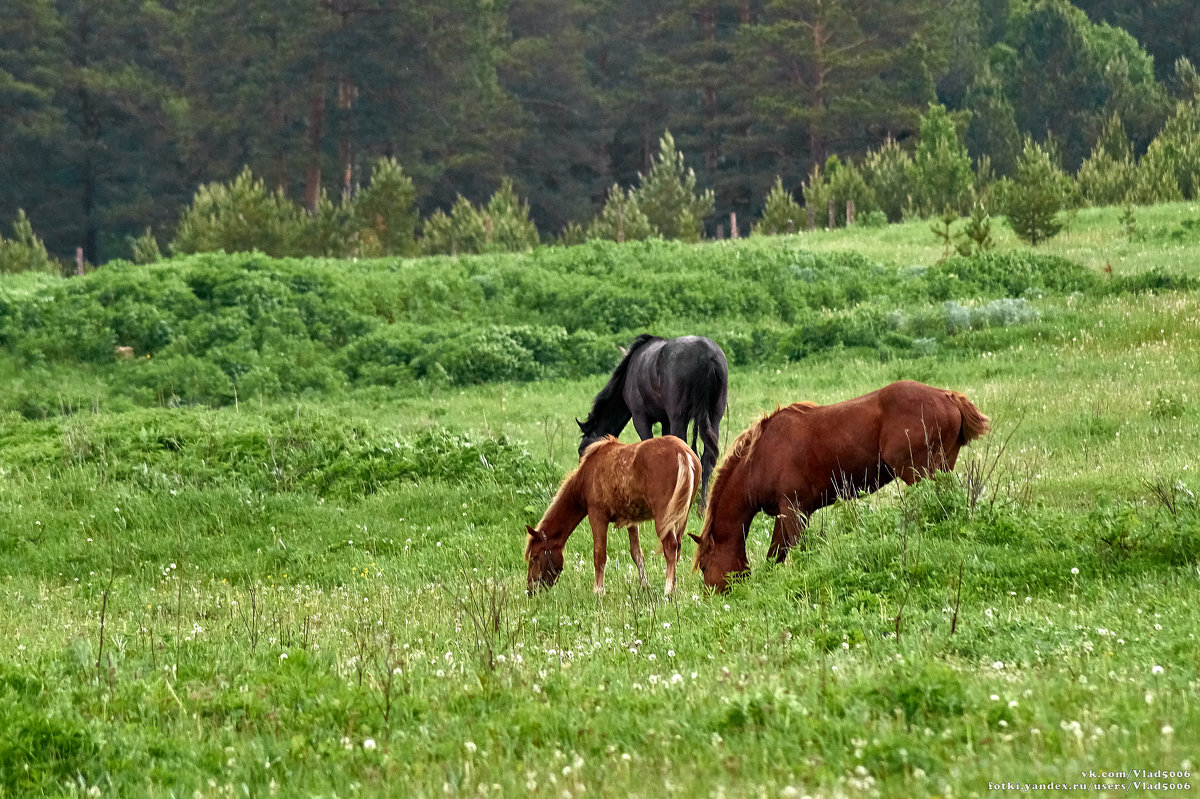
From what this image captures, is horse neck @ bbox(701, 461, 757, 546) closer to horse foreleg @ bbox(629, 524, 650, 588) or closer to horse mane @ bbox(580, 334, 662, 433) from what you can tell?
horse foreleg @ bbox(629, 524, 650, 588)

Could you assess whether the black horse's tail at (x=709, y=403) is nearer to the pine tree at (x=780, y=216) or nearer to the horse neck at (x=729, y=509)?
the horse neck at (x=729, y=509)

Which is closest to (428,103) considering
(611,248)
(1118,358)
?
(611,248)

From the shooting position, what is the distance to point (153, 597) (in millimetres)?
11156

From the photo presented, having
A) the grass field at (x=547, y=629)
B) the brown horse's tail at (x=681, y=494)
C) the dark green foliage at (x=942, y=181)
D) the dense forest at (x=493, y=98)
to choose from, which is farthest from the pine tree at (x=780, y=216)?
the brown horse's tail at (x=681, y=494)

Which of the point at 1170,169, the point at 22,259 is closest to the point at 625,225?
the point at 1170,169

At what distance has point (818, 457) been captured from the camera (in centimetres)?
968

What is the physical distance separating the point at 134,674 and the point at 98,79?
202 feet

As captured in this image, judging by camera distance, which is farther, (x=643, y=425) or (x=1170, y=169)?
(x=1170, y=169)

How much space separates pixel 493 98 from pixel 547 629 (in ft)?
197

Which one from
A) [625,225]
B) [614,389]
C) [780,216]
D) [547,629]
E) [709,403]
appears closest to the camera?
[547,629]

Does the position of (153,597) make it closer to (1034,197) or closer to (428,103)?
(1034,197)

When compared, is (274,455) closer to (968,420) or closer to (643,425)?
(643,425)

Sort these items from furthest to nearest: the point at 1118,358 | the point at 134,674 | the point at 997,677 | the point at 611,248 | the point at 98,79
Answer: the point at 98,79
the point at 611,248
the point at 1118,358
the point at 134,674
the point at 997,677

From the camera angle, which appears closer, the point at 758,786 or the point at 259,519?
the point at 758,786
